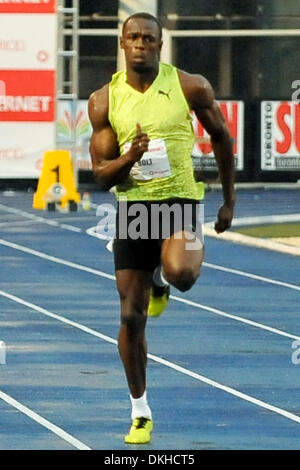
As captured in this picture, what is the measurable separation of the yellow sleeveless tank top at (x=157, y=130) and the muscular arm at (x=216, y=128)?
6cm

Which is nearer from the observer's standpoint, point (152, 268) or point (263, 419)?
point (152, 268)

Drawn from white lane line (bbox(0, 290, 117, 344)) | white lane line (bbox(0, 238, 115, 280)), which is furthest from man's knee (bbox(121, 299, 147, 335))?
white lane line (bbox(0, 238, 115, 280))

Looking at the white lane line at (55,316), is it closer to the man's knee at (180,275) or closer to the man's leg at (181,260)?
the man's leg at (181,260)

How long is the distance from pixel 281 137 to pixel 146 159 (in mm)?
28909

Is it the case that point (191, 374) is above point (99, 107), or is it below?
below

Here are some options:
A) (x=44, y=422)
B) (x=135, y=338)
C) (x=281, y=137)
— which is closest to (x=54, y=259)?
(x=44, y=422)

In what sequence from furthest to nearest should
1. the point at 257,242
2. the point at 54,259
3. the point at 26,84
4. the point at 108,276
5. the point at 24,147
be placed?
the point at 26,84 < the point at 24,147 < the point at 257,242 < the point at 54,259 < the point at 108,276

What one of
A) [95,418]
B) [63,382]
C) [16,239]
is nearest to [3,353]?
[63,382]

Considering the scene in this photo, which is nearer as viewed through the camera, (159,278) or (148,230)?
(148,230)

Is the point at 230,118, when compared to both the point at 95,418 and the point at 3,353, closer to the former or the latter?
the point at 3,353

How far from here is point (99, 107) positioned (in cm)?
1019

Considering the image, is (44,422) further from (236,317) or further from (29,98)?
(29,98)

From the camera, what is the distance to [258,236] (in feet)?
87.2

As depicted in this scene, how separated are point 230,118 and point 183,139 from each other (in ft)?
95.1
